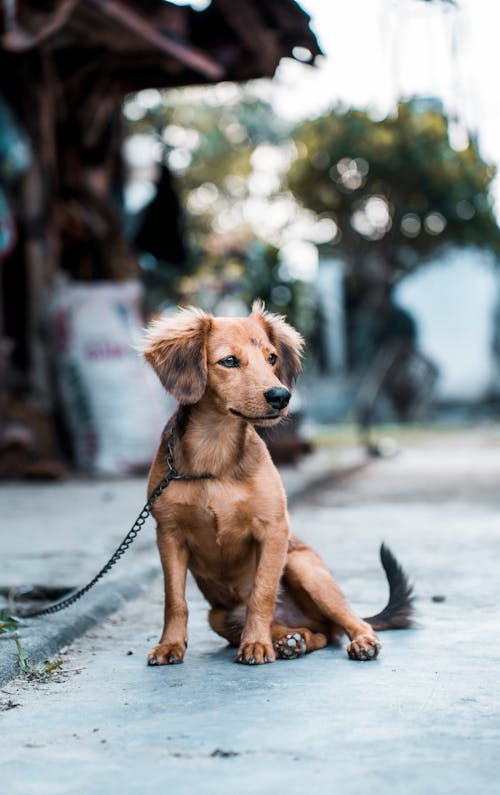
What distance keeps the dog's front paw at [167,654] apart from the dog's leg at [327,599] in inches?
18.6

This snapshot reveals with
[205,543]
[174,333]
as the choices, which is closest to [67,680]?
[205,543]

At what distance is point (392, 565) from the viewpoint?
436 cm

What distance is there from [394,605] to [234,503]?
906 mm

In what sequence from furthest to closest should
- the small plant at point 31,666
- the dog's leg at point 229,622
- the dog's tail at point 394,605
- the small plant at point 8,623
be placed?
the dog's tail at point 394,605
the small plant at point 8,623
the dog's leg at point 229,622
the small plant at point 31,666

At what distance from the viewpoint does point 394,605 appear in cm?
437

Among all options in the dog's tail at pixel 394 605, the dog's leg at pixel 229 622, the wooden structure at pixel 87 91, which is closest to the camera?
the dog's leg at pixel 229 622

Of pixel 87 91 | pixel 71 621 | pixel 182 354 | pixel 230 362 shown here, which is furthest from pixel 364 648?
pixel 87 91

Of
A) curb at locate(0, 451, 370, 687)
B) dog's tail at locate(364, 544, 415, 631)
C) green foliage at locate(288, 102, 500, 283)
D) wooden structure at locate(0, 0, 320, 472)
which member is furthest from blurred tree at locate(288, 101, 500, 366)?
dog's tail at locate(364, 544, 415, 631)

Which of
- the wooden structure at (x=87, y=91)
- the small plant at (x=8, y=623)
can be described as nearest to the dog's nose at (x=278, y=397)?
the small plant at (x=8, y=623)

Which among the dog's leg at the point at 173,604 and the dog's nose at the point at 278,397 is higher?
the dog's nose at the point at 278,397

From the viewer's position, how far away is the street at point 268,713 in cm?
264

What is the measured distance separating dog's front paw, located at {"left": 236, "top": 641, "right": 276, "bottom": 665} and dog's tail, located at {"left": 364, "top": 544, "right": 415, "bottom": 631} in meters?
0.60

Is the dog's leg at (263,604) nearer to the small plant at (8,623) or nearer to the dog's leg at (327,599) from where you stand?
the dog's leg at (327,599)

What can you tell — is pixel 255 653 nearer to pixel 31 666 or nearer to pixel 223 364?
pixel 31 666
